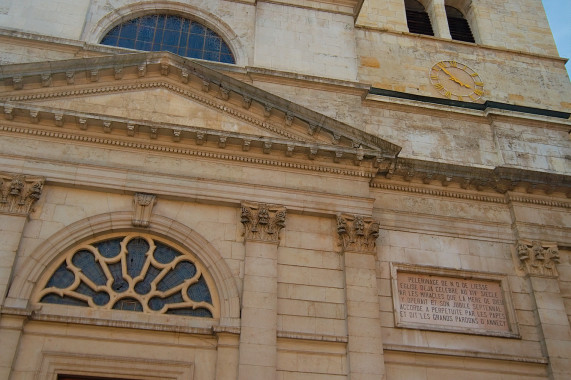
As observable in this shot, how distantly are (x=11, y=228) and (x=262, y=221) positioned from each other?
16.5ft

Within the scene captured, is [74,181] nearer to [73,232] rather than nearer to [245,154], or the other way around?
[73,232]

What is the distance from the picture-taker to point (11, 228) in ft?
41.0

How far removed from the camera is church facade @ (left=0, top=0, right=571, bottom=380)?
39.8 ft

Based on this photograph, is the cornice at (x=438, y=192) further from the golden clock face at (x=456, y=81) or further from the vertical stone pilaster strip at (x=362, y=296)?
the golden clock face at (x=456, y=81)

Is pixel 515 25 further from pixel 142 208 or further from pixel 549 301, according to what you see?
pixel 142 208

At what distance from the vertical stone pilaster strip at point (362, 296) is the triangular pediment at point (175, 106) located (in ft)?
5.51

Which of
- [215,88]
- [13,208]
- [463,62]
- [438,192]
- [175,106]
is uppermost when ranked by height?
[463,62]

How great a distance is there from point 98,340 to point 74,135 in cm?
459

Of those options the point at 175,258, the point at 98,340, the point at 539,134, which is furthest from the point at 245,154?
the point at 539,134

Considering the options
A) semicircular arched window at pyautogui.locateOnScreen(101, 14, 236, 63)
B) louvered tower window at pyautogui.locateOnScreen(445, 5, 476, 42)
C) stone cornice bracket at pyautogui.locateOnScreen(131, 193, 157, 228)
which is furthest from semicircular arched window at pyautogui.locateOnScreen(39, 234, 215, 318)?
louvered tower window at pyautogui.locateOnScreen(445, 5, 476, 42)

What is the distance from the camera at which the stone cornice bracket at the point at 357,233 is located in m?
13.7

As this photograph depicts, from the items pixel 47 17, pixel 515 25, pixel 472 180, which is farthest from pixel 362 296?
pixel 515 25

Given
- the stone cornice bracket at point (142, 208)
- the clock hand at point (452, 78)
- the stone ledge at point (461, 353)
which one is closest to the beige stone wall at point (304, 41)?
the clock hand at point (452, 78)

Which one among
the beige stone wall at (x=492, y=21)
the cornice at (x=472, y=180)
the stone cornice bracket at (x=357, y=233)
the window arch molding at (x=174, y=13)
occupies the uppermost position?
the beige stone wall at (x=492, y=21)
